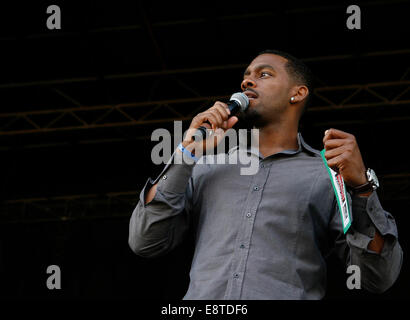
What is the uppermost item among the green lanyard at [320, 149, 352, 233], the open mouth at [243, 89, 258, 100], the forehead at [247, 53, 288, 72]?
the forehead at [247, 53, 288, 72]

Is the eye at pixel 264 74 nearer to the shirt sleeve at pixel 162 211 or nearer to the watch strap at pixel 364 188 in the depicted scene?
the shirt sleeve at pixel 162 211

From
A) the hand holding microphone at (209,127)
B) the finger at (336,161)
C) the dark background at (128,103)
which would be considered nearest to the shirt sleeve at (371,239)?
the finger at (336,161)

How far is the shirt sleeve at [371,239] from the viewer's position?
4.67 feet

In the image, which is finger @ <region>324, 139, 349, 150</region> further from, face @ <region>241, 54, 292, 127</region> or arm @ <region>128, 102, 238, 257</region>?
face @ <region>241, 54, 292, 127</region>

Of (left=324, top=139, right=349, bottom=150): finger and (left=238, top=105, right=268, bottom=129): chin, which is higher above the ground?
(left=238, top=105, right=268, bottom=129): chin

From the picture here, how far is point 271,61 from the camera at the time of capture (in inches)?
76.4

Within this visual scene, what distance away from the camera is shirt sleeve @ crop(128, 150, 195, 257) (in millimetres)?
1547

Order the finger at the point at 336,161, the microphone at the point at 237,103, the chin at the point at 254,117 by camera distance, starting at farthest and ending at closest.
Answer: the chin at the point at 254,117, the microphone at the point at 237,103, the finger at the point at 336,161

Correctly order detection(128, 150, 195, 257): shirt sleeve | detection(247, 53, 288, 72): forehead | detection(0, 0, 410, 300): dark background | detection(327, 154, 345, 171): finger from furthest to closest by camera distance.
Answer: detection(0, 0, 410, 300): dark background < detection(247, 53, 288, 72): forehead < detection(128, 150, 195, 257): shirt sleeve < detection(327, 154, 345, 171): finger

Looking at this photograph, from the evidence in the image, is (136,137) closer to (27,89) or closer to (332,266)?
(27,89)

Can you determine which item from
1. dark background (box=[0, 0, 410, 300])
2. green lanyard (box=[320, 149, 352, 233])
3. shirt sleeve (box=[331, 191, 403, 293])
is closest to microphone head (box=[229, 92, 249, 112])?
green lanyard (box=[320, 149, 352, 233])

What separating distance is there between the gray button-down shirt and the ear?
10.2 inches

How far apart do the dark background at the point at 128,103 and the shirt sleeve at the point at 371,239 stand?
15.3 feet
